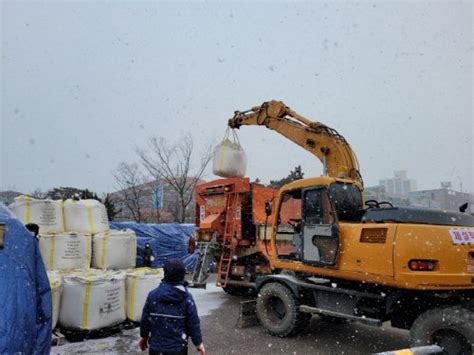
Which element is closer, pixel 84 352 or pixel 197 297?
pixel 84 352

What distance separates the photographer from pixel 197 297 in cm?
1003

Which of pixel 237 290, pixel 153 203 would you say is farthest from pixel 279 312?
pixel 153 203

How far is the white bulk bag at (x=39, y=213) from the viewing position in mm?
6484

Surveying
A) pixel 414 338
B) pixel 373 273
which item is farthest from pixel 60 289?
pixel 414 338

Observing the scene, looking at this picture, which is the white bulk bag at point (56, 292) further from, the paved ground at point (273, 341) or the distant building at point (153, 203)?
the distant building at point (153, 203)

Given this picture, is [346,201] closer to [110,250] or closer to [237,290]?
[110,250]

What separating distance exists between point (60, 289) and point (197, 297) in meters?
4.78

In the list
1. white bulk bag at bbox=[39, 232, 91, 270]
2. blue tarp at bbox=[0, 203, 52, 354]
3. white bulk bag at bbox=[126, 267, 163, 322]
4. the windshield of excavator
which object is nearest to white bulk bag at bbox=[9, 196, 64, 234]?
white bulk bag at bbox=[39, 232, 91, 270]

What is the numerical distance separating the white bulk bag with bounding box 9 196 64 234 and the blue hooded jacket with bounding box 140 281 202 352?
147 inches

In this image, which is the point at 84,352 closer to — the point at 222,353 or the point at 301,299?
the point at 222,353

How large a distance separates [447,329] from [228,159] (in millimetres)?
5792

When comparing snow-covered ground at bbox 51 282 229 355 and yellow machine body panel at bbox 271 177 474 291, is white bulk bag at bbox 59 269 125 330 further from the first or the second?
yellow machine body panel at bbox 271 177 474 291

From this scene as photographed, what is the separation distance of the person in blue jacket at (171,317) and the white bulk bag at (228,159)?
239 inches

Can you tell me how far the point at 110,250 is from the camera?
698 cm
